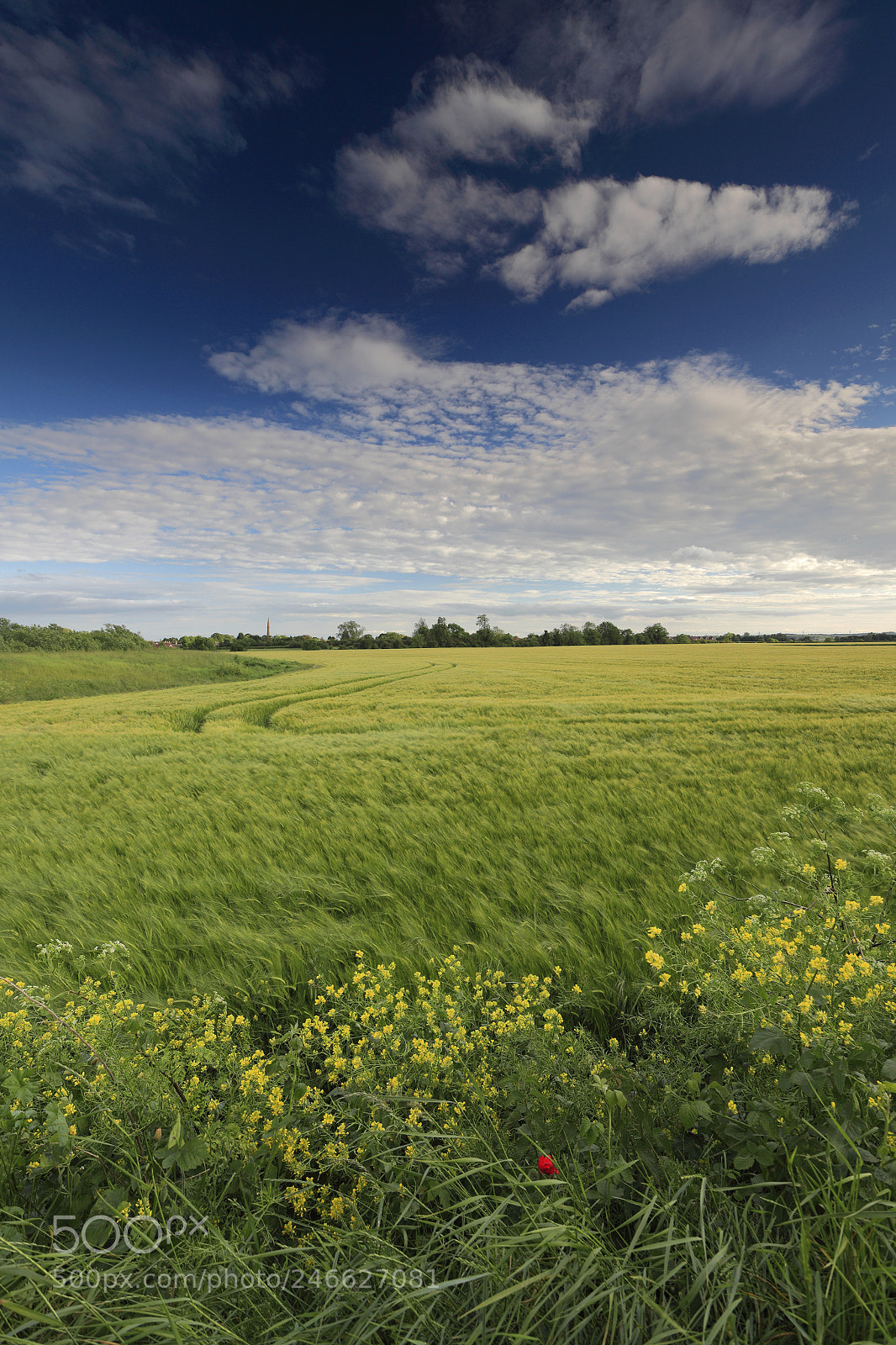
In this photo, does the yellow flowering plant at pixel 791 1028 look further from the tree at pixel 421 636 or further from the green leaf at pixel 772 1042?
the tree at pixel 421 636

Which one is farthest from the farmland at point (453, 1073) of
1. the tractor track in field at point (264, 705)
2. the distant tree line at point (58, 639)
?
the distant tree line at point (58, 639)

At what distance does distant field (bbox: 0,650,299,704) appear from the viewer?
3278cm

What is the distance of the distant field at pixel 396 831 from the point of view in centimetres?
358

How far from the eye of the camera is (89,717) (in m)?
18.0

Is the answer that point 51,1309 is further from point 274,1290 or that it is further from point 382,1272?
point 382,1272

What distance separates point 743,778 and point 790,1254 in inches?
260

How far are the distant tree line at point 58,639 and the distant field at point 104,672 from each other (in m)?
8.77

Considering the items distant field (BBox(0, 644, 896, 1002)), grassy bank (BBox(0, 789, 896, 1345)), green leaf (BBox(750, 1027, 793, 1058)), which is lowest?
distant field (BBox(0, 644, 896, 1002))

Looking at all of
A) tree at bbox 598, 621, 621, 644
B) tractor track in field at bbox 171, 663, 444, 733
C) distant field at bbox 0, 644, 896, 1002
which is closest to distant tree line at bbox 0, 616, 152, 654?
tractor track in field at bbox 171, 663, 444, 733

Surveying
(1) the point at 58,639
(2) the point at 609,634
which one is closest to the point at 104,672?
(1) the point at 58,639

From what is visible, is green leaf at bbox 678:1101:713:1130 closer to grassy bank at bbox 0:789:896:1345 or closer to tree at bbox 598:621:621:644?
grassy bank at bbox 0:789:896:1345

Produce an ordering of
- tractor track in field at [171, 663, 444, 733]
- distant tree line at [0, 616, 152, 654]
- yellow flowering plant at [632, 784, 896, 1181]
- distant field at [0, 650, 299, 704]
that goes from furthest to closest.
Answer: distant tree line at [0, 616, 152, 654]
distant field at [0, 650, 299, 704]
tractor track in field at [171, 663, 444, 733]
yellow flowering plant at [632, 784, 896, 1181]

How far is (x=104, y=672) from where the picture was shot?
3800 cm

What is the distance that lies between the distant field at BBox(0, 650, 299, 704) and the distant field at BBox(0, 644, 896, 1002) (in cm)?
2426
